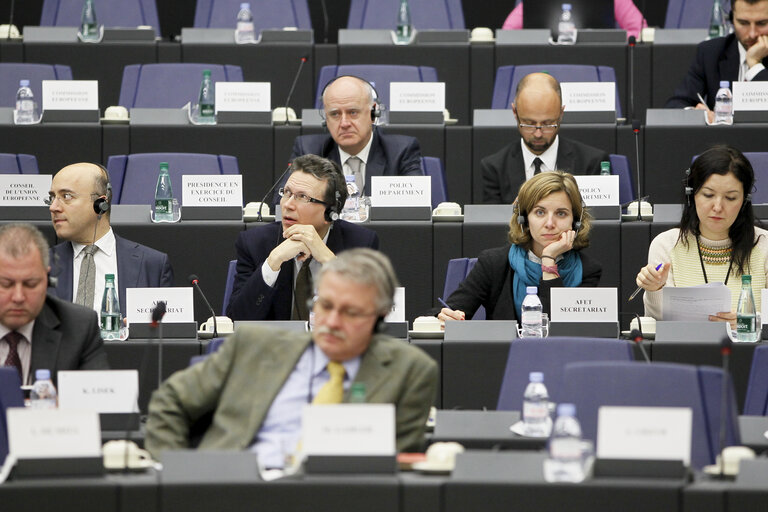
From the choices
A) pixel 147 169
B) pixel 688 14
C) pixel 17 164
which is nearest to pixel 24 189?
pixel 17 164

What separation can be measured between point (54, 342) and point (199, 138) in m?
2.42

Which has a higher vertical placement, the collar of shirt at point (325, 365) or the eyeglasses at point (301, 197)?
the eyeglasses at point (301, 197)

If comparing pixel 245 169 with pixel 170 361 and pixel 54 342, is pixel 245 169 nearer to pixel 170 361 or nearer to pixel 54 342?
pixel 170 361

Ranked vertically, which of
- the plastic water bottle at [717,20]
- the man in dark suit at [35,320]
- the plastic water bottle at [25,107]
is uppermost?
the plastic water bottle at [717,20]

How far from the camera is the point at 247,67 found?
6.41 meters

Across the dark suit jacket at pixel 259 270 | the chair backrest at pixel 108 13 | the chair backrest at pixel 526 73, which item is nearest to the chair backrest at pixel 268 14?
the chair backrest at pixel 108 13

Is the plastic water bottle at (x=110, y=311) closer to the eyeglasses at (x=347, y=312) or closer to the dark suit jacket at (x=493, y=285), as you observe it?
the dark suit jacket at (x=493, y=285)

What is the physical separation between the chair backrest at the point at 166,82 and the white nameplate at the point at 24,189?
125 cm

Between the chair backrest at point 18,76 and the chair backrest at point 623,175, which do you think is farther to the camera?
the chair backrest at point 18,76

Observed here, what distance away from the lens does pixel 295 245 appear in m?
4.21

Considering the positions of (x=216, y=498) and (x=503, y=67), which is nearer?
(x=216, y=498)

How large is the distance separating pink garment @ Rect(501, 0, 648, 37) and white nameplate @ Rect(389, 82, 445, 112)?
1.23 meters

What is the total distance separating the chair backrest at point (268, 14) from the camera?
6945mm

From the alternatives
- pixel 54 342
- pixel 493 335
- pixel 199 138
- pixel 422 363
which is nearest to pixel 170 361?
pixel 54 342
